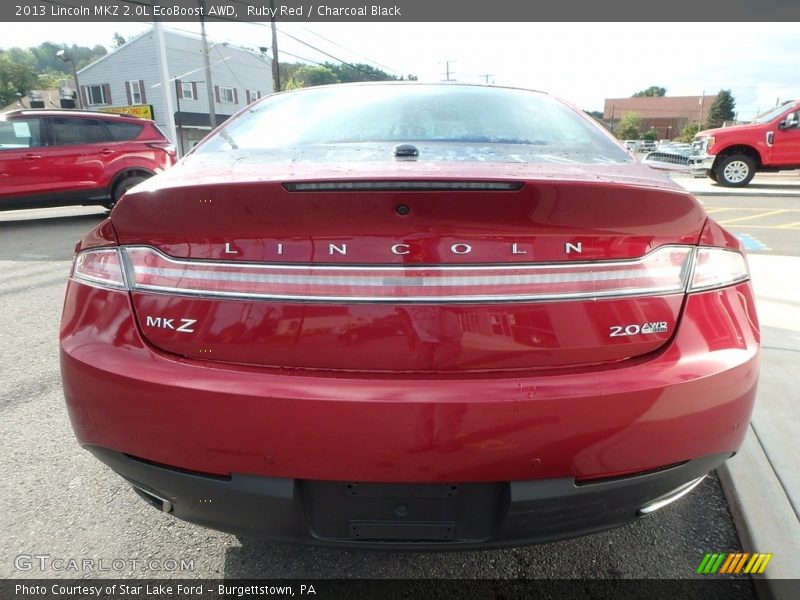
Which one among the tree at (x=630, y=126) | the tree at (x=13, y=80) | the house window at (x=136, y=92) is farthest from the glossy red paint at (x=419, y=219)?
the tree at (x=630, y=126)

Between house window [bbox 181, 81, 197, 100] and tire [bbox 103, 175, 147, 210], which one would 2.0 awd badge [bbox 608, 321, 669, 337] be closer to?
tire [bbox 103, 175, 147, 210]

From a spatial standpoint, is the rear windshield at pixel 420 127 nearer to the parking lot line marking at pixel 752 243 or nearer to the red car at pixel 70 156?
the parking lot line marking at pixel 752 243

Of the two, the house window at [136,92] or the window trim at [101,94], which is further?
the window trim at [101,94]

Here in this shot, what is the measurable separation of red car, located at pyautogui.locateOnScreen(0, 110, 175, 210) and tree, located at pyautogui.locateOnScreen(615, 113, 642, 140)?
80.3 m

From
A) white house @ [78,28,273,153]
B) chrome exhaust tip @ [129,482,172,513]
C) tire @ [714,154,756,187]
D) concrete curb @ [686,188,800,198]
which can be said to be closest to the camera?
chrome exhaust tip @ [129,482,172,513]

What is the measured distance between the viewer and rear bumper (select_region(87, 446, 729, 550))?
1307 millimetres

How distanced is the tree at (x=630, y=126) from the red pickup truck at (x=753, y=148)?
71.0 m

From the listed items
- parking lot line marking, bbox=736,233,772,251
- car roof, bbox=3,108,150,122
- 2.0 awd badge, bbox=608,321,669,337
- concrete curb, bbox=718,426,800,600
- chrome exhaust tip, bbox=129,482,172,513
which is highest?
car roof, bbox=3,108,150,122

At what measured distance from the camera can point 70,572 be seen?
178 centimetres

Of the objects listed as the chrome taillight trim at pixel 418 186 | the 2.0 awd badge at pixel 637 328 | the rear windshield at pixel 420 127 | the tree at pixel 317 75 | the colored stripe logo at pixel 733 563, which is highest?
the tree at pixel 317 75

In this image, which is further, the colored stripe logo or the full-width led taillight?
the colored stripe logo

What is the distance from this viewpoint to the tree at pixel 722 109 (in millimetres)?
75062

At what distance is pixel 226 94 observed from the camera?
136 feet

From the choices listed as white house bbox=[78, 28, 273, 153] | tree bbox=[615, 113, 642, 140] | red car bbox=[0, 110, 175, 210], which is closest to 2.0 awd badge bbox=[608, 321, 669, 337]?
red car bbox=[0, 110, 175, 210]
